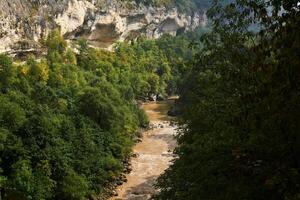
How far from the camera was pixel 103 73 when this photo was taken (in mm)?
53156

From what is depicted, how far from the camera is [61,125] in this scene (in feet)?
104

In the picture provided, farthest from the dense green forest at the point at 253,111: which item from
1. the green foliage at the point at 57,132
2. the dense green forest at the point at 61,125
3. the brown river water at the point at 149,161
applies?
the brown river water at the point at 149,161

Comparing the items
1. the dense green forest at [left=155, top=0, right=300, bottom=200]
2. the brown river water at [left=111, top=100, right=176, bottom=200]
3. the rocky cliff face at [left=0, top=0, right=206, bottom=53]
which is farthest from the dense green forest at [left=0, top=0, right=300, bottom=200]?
the rocky cliff face at [left=0, top=0, right=206, bottom=53]

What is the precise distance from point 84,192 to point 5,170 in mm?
4658

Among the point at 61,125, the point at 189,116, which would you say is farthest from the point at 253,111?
the point at 61,125

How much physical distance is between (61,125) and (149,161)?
33.7 ft

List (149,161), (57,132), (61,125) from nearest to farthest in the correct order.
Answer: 1. (57,132)
2. (61,125)
3. (149,161)

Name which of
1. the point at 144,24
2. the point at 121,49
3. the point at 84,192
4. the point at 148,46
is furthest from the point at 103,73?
the point at 144,24

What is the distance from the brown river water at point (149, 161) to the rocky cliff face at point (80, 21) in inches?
641

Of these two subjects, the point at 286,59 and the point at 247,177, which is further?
the point at 247,177

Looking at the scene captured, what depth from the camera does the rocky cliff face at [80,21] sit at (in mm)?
49719

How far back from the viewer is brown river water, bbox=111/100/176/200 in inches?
1270

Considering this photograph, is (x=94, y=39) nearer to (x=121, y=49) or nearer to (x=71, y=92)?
(x=121, y=49)

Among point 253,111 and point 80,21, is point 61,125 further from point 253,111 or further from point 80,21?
point 80,21
